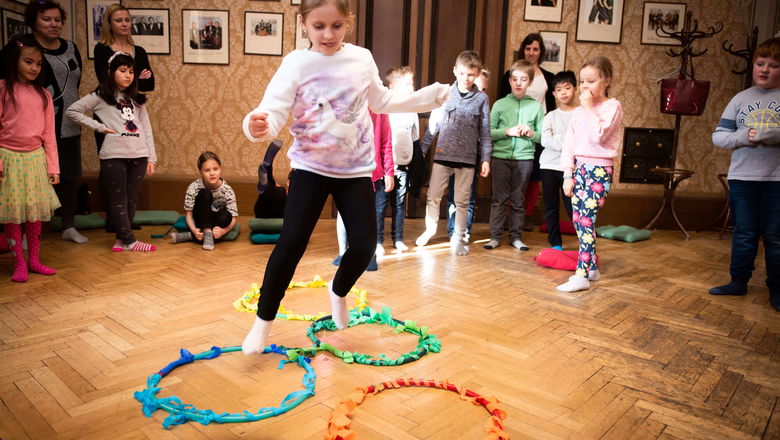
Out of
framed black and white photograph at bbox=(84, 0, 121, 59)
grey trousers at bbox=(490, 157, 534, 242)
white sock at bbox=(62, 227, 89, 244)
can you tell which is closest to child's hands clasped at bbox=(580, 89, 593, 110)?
grey trousers at bbox=(490, 157, 534, 242)

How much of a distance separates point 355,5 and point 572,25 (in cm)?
217

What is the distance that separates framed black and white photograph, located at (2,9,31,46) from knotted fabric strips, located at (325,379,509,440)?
4211 mm

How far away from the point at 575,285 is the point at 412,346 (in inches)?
55.8

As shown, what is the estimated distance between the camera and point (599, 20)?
5.70 metres

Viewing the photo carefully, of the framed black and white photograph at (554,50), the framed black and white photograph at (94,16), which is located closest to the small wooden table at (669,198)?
the framed black and white photograph at (554,50)

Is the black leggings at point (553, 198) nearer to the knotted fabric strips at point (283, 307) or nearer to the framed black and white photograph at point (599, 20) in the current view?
the knotted fabric strips at point (283, 307)

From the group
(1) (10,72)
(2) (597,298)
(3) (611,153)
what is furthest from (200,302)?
(3) (611,153)

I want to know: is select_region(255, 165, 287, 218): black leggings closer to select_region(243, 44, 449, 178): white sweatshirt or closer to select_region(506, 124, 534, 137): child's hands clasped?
select_region(506, 124, 534, 137): child's hands clasped

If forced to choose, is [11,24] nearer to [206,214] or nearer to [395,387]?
[206,214]

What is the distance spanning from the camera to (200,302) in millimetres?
2900

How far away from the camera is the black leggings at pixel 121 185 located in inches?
152

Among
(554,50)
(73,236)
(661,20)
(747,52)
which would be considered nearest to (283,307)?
(73,236)

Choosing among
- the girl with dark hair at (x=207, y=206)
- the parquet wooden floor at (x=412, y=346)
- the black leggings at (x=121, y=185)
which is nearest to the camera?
the parquet wooden floor at (x=412, y=346)

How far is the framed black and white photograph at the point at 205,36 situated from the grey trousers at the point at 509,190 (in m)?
2.95
